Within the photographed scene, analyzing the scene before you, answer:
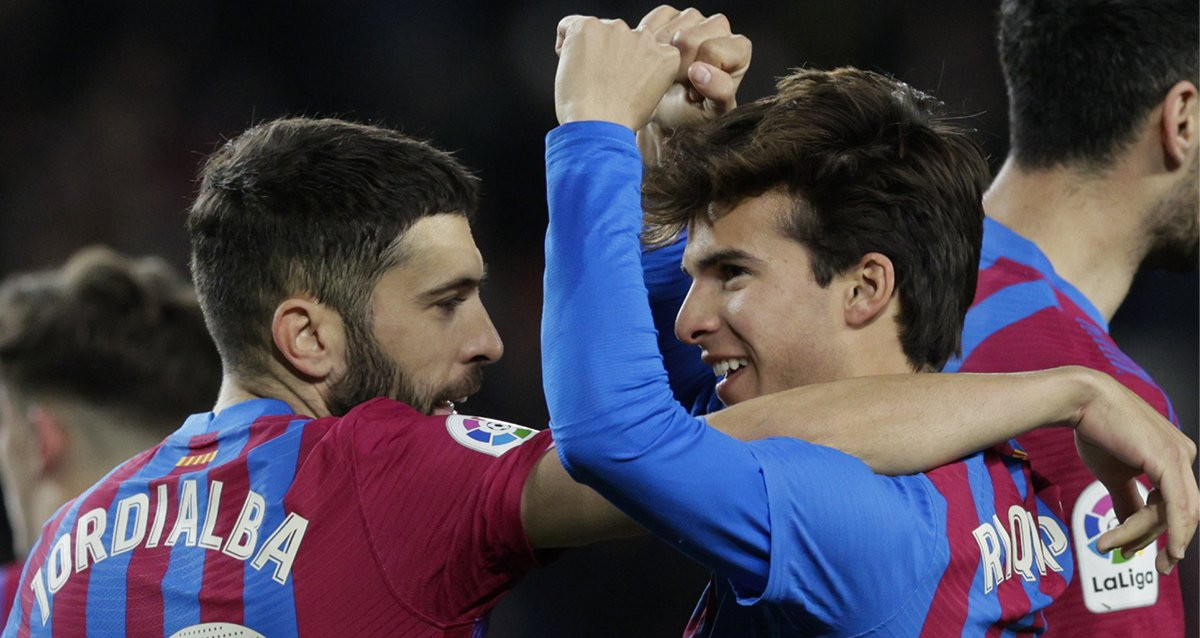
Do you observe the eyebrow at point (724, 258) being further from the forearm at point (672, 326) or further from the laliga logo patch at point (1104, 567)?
the laliga logo patch at point (1104, 567)

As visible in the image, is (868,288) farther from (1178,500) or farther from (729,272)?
(1178,500)

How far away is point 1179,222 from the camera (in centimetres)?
302

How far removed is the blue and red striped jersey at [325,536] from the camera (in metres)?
2.04

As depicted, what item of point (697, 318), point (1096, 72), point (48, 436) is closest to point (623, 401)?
point (697, 318)

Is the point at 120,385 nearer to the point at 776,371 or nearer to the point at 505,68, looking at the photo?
the point at 776,371

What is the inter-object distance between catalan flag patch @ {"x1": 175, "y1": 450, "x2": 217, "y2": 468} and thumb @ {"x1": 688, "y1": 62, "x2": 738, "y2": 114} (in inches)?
39.9

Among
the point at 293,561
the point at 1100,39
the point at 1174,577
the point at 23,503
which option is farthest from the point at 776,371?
the point at 23,503

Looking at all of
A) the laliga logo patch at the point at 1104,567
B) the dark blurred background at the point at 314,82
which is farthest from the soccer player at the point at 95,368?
the dark blurred background at the point at 314,82

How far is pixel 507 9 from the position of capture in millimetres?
7703

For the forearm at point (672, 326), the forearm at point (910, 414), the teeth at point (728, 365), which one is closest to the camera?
the forearm at point (910, 414)

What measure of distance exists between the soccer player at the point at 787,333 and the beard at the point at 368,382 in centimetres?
49

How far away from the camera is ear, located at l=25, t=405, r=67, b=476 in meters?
3.79

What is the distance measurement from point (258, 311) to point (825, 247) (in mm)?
966

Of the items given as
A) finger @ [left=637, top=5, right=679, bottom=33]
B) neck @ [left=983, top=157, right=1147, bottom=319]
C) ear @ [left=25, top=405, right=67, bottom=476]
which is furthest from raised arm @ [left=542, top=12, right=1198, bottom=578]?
ear @ [left=25, top=405, right=67, bottom=476]
